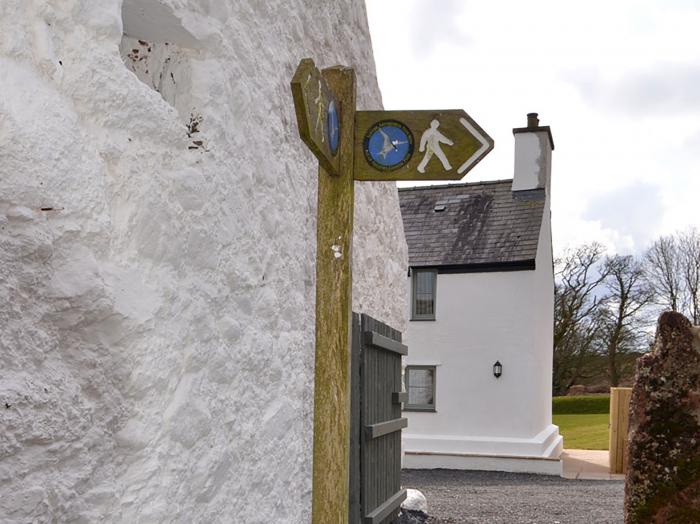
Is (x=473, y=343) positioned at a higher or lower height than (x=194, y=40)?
lower

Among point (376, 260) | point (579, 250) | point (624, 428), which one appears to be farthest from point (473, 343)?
point (579, 250)

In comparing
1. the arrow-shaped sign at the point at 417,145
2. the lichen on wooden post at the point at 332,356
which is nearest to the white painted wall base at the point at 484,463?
the lichen on wooden post at the point at 332,356

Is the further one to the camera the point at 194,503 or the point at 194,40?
the point at 194,40

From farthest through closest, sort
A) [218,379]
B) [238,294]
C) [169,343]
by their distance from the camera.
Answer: [238,294] < [218,379] < [169,343]

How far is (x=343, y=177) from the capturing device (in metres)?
3.30

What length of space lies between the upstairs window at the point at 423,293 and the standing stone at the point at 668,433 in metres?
11.6

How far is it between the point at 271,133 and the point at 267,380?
1.18 metres

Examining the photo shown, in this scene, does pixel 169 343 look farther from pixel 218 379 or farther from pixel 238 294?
pixel 238 294

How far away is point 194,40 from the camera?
→ 3201 mm

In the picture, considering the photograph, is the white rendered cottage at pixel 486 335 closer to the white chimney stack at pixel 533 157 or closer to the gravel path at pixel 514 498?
the white chimney stack at pixel 533 157

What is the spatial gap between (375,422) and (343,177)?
257cm

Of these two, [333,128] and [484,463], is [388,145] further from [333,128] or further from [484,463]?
[484,463]

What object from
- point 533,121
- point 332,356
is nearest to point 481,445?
point 533,121

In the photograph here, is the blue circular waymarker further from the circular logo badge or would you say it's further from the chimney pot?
the chimney pot
